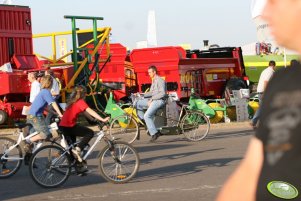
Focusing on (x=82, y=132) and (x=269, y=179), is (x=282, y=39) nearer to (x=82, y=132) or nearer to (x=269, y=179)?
(x=269, y=179)

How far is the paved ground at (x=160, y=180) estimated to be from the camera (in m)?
8.95

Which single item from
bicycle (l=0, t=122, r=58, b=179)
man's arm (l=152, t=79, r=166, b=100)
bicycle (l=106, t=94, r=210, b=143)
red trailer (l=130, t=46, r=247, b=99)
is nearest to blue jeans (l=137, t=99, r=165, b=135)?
man's arm (l=152, t=79, r=166, b=100)

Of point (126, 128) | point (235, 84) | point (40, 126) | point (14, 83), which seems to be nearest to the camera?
point (40, 126)

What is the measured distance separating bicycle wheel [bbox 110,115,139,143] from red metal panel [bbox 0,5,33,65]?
8065mm

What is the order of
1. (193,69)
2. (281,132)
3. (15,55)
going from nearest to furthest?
1. (281,132)
2. (15,55)
3. (193,69)

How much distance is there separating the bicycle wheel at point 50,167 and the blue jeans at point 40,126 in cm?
124

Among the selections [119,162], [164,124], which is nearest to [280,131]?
[119,162]

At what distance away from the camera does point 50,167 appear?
33.0 feet

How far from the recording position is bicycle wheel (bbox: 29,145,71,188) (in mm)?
9969

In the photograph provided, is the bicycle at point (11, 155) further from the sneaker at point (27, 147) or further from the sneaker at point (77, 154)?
the sneaker at point (77, 154)

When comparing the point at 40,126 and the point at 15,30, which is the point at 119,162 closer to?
the point at 40,126

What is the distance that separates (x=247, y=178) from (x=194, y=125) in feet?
45.9

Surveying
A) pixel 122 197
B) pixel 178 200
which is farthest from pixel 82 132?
pixel 178 200

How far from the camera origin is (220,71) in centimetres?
2495
